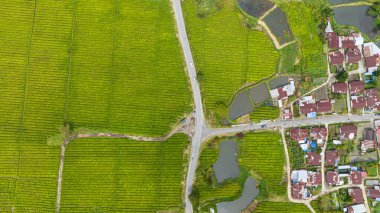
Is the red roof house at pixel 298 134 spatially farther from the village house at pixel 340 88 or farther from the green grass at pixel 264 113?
the village house at pixel 340 88

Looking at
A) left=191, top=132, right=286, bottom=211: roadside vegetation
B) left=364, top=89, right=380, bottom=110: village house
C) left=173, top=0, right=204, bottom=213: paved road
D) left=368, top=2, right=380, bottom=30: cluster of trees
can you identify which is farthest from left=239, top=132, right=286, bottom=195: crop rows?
left=368, top=2, right=380, bottom=30: cluster of trees

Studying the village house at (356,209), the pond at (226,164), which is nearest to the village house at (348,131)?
the village house at (356,209)

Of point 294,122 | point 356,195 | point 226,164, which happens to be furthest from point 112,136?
point 356,195

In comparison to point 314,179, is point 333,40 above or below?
above

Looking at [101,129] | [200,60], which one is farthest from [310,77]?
[101,129]

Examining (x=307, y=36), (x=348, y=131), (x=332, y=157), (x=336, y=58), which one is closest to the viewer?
(x=332, y=157)

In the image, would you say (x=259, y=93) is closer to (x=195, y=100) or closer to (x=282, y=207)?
(x=195, y=100)
